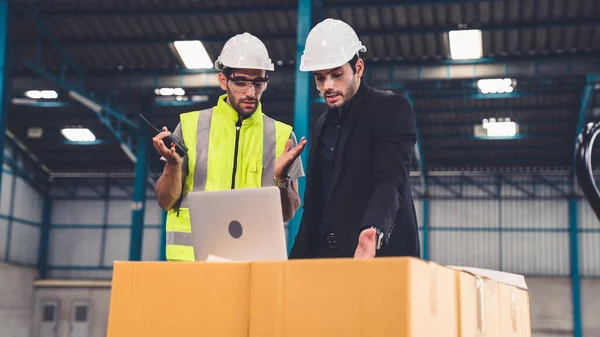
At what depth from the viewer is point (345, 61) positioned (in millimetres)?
3346

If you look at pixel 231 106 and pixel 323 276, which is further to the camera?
pixel 231 106

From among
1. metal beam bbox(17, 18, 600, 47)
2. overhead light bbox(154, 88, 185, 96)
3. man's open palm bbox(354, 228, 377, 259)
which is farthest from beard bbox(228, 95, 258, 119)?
overhead light bbox(154, 88, 185, 96)

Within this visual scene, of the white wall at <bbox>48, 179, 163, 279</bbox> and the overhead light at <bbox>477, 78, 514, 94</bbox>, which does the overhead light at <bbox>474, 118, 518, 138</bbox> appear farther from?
the white wall at <bbox>48, 179, 163, 279</bbox>

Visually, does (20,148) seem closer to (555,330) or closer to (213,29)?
(213,29)

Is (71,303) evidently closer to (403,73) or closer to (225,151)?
(403,73)

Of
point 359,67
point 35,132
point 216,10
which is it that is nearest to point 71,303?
point 35,132

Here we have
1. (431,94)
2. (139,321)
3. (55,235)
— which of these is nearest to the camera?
(139,321)

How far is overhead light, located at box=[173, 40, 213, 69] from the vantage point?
17.4 metres

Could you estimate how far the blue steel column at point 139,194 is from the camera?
20.1 m

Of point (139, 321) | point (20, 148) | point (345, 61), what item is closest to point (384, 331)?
point (139, 321)

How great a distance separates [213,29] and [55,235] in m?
14.3

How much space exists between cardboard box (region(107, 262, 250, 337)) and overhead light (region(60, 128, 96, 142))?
22676 millimetres

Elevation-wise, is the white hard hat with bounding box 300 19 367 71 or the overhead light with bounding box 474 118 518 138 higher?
the overhead light with bounding box 474 118 518 138

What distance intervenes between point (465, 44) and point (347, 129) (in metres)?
14.2
